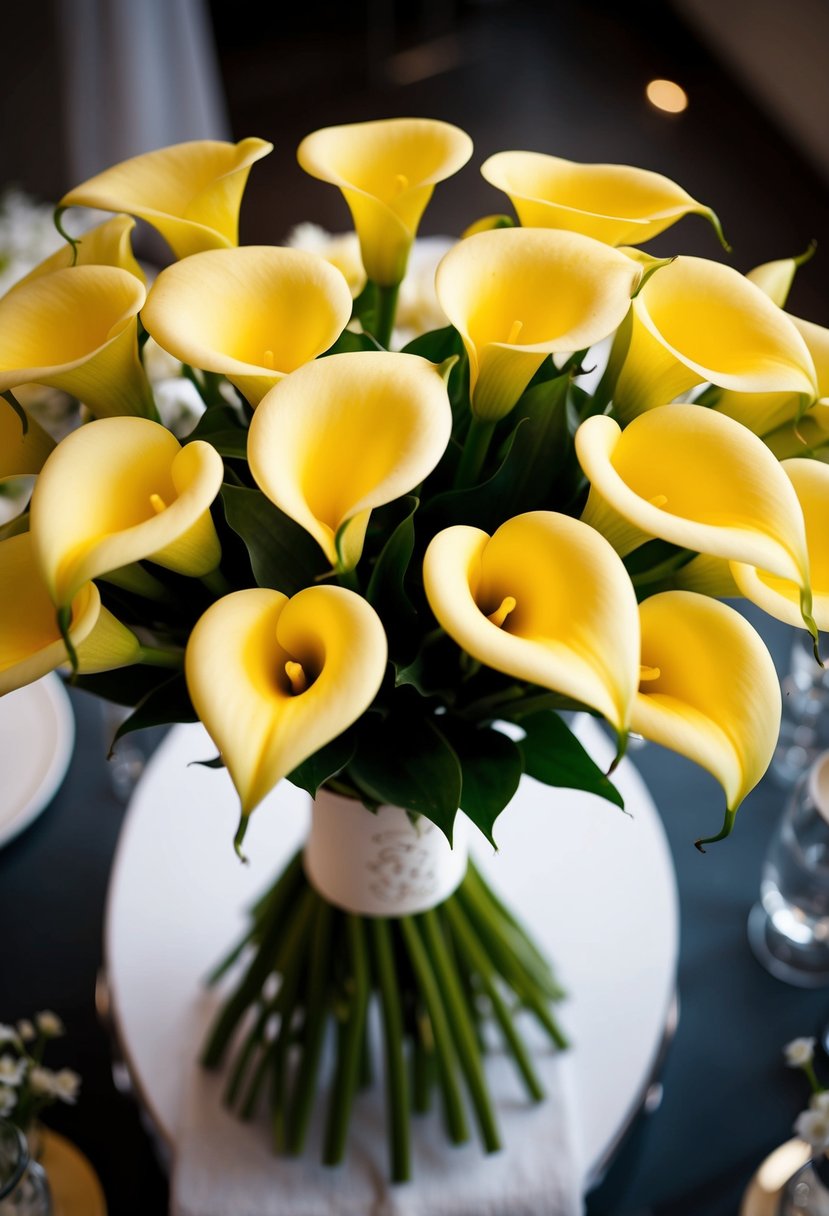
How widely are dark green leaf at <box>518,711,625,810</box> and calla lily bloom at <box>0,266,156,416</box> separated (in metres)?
0.20

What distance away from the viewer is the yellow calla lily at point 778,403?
0.40m

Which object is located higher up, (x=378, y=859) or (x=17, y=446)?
(x=17, y=446)

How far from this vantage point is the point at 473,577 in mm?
361

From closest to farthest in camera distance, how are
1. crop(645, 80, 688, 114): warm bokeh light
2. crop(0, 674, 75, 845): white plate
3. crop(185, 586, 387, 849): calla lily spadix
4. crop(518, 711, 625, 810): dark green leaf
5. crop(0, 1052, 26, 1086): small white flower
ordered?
crop(185, 586, 387, 849): calla lily spadix, crop(518, 711, 625, 810): dark green leaf, crop(0, 1052, 26, 1086): small white flower, crop(0, 674, 75, 845): white plate, crop(645, 80, 688, 114): warm bokeh light

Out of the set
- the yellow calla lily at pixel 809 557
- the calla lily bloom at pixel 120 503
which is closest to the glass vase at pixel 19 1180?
the calla lily bloom at pixel 120 503

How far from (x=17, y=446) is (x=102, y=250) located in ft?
0.30

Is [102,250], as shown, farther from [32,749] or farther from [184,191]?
[32,749]

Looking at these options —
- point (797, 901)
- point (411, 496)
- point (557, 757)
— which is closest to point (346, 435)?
point (411, 496)

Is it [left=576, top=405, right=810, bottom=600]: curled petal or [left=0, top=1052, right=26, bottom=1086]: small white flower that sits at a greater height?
[left=576, top=405, right=810, bottom=600]: curled petal

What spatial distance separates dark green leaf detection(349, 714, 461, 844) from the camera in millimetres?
374

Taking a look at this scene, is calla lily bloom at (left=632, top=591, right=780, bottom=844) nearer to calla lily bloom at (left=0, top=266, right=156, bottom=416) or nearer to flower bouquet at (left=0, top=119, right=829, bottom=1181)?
flower bouquet at (left=0, top=119, right=829, bottom=1181)

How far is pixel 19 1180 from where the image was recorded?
0.45 m

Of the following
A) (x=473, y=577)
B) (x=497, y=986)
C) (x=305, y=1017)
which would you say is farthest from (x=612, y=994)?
(x=473, y=577)

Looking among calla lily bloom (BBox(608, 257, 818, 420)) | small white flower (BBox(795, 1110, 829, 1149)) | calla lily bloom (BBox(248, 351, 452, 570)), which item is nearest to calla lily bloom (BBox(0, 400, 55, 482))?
calla lily bloom (BBox(248, 351, 452, 570))
